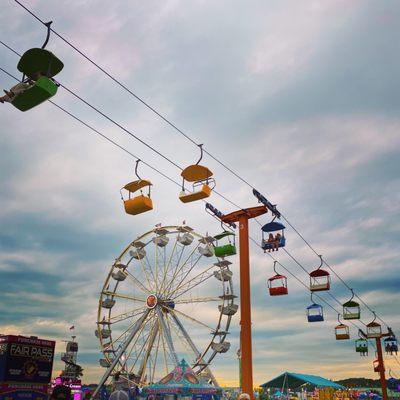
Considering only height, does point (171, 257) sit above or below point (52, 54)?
above

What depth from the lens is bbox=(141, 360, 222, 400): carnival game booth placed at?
70.9 ft

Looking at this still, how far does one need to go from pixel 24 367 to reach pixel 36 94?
26.8m

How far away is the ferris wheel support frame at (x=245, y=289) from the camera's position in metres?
17.0

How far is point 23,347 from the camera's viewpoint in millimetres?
30328

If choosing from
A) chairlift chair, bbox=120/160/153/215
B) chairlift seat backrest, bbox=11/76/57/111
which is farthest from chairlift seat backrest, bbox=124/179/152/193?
chairlift seat backrest, bbox=11/76/57/111

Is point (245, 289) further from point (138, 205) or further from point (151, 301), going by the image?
point (151, 301)

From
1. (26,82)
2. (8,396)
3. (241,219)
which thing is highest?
(241,219)

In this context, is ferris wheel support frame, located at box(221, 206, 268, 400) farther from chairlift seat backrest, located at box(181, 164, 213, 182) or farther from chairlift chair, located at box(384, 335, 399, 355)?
chairlift chair, located at box(384, 335, 399, 355)

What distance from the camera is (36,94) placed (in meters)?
8.03

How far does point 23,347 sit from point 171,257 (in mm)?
11429

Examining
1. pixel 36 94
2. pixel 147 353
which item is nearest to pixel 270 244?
pixel 36 94

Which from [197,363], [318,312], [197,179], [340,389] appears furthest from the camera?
[340,389]

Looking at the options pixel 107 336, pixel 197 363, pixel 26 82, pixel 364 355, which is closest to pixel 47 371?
pixel 107 336

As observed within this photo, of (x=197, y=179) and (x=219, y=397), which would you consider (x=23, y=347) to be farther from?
(x=197, y=179)
